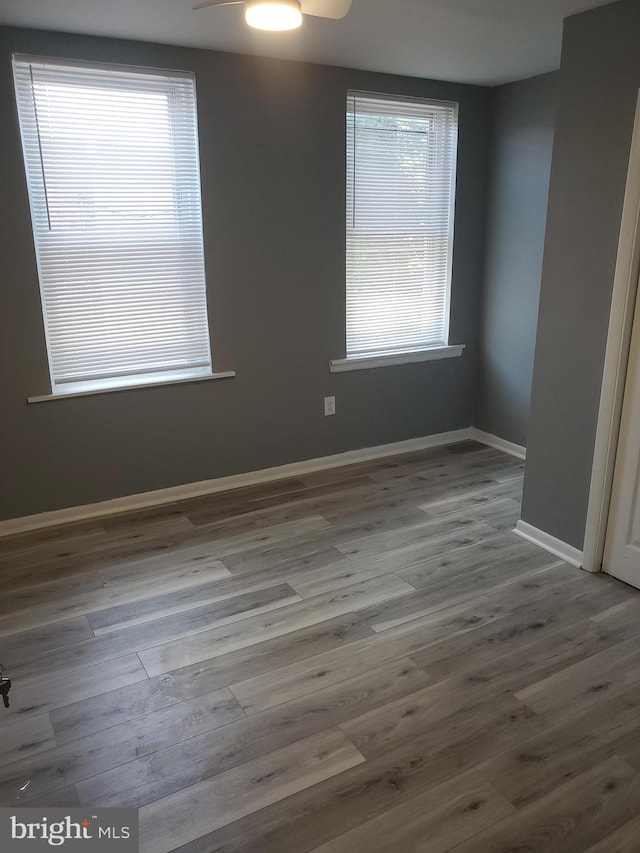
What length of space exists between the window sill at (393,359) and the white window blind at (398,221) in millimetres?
48

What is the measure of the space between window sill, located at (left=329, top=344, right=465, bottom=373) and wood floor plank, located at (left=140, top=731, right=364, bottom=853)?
243 cm

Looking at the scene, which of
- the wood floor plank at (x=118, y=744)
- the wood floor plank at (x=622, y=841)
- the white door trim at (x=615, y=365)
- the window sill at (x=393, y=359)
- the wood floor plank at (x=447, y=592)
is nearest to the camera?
the wood floor plank at (x=622, y=841)

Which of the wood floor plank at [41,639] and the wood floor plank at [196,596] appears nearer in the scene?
the wood floor plank at [41,639]

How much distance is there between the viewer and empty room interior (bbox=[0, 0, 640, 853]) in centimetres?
188

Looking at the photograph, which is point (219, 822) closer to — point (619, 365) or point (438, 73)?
point (619, 365)

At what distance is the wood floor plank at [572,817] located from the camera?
5.39ft

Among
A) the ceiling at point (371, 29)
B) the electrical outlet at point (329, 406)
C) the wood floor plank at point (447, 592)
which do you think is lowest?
the wood floor plank at point (447, 592)

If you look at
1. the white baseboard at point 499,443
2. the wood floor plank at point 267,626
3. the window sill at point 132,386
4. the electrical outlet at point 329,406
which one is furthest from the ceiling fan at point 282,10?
the white baseboard at point 499,443

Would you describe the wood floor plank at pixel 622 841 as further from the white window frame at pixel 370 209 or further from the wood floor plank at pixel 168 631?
the white window frame at pixel 370 209

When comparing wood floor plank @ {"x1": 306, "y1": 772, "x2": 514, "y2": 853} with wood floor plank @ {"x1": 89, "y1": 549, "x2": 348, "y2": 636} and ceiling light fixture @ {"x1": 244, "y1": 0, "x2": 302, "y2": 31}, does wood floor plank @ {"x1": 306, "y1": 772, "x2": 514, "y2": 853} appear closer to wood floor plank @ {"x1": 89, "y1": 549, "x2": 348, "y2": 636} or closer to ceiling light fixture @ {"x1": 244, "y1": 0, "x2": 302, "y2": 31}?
wood floor plank @ {"x1": 89, "y1": 549, "x2": 348, "y2": 636}

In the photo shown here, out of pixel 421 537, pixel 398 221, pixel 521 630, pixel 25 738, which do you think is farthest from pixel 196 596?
pixel 398 221

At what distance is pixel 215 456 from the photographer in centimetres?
378

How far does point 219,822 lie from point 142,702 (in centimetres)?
56

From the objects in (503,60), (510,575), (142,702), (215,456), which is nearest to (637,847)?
(510,575)
